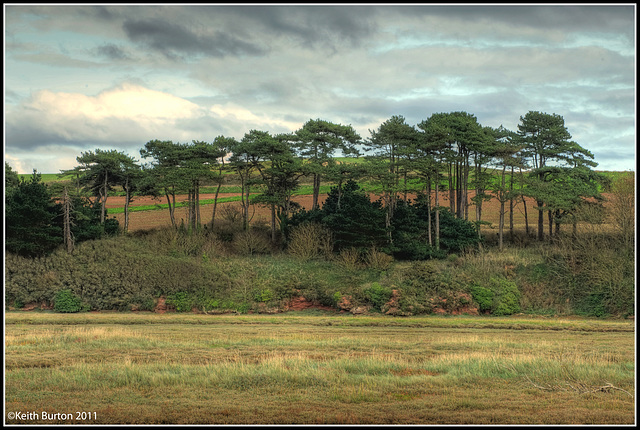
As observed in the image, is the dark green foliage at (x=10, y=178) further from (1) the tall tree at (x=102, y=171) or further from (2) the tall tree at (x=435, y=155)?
(2) the tall tree at (x=435, y=155)

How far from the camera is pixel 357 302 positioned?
3447cm

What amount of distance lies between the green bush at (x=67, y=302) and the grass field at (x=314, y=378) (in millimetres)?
10860

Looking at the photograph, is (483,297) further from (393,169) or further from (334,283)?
(393,169)

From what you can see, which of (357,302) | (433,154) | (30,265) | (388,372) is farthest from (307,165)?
(388,372)

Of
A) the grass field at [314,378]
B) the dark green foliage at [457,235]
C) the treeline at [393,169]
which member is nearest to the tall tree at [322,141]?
the treeline at [393,169]

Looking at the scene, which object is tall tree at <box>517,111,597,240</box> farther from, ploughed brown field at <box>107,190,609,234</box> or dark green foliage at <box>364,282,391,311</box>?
dark green foliage at <box>364,282,391,311</box>

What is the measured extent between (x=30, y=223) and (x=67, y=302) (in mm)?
7634

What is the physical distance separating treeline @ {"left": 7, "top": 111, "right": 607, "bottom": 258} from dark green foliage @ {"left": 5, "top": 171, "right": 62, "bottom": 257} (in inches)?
120

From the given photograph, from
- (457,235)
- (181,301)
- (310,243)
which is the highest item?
(457,235)

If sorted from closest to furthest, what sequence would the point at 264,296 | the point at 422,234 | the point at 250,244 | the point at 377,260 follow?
1. the point at 264,296
2. the point at 377,260
3. the point at 422,234
4. the point at 250,244

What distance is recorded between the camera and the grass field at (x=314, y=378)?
11219 mm

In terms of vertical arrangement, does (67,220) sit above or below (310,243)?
above

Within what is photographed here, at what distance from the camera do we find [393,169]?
48625mm

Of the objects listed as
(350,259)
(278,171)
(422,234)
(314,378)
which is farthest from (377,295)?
(314,378)
